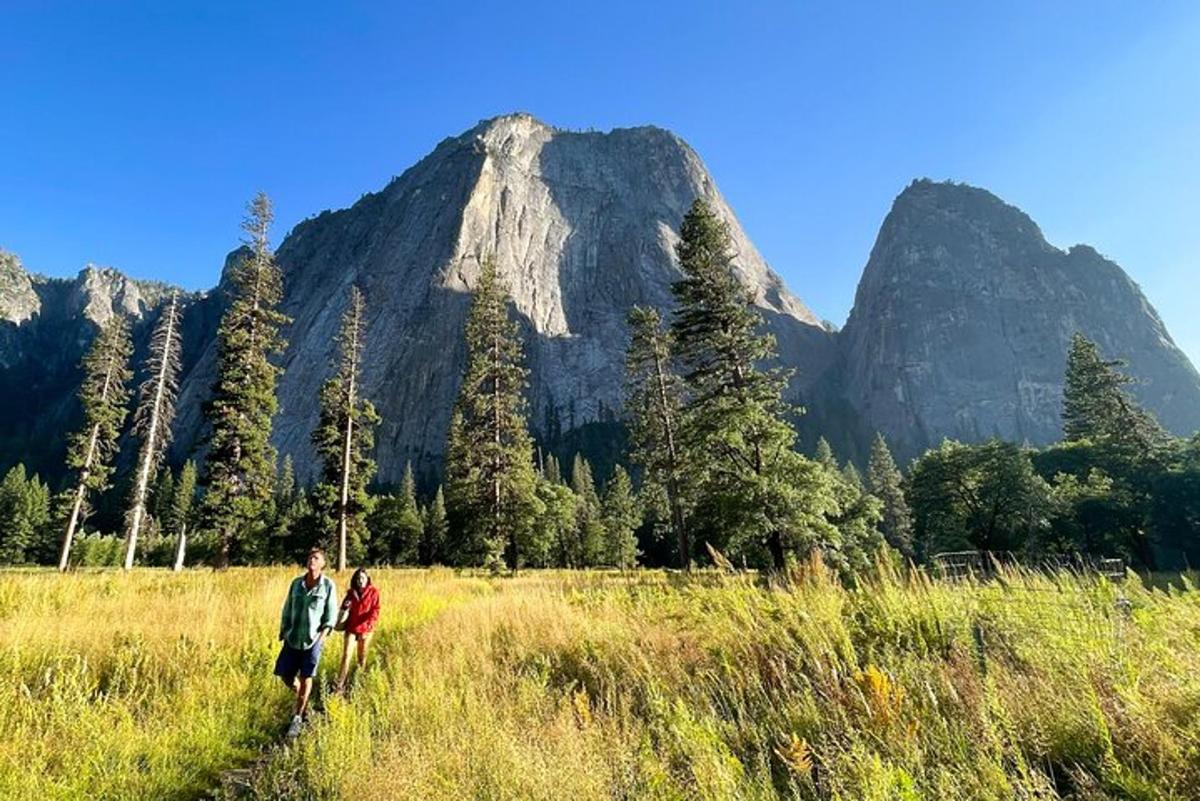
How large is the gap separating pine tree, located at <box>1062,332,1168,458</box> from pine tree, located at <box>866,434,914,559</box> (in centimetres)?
1687

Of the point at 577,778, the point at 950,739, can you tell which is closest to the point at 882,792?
the point at 950,739

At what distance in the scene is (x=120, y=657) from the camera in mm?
6480

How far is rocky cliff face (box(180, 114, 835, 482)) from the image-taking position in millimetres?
145875

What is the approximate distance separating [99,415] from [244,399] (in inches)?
476

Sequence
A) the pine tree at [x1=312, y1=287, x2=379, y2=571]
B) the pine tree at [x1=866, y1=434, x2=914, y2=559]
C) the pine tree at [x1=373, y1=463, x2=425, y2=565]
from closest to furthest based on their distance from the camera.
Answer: the pine tree at [x1=312, y1=287, x2=379, y2=571] < the pine tree at [x1=866, y1=434, x2=914, y2=559] < the pine tree at [x1=373, y1=463, x2=425, y2=565]

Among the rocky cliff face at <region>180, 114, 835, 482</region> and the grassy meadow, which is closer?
the grassy meadow

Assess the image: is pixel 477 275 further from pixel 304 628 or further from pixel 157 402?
pixel 304 628

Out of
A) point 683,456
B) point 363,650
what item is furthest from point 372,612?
point 683,456

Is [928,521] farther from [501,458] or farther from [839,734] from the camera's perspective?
[839,734]

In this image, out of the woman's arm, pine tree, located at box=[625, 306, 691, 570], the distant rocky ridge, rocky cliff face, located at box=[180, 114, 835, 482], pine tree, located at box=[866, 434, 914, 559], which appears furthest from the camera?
the distant rocky ridge

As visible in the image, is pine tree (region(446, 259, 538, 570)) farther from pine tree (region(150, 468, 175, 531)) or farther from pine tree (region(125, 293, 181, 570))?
pine tree (region(150, 468, 175, 531))

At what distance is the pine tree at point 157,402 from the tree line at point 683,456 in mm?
132

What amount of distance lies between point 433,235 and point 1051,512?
160 metres

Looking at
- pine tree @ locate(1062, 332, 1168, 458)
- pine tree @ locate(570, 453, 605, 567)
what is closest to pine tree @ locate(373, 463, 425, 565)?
pine tree @ locate(570, 453, 605, 567)
